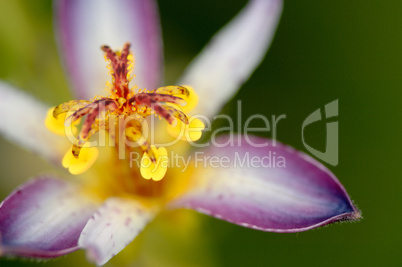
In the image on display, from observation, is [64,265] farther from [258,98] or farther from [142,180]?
[258,98]

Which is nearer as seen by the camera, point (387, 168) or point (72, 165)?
point (72, 165)

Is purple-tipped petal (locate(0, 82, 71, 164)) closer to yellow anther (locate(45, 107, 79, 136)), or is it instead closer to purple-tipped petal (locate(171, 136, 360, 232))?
yellow anther (locate(45, 107, 79, 136))

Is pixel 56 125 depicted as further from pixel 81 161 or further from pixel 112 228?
pixel 112 228

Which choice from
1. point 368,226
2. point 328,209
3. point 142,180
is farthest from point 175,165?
point 368,226

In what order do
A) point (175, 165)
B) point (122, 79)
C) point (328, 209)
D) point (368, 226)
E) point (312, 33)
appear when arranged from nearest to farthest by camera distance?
point (328, 209) < point (122, 79) < point (175, 165) < point (368, 226) < point (312, 33)

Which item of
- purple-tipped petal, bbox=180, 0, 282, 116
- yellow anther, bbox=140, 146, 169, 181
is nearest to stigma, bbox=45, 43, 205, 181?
yellow anther, bbox=140, 146, 169, 181

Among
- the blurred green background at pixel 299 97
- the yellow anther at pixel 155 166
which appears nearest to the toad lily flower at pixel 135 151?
the yellow anther at pixel 155 166

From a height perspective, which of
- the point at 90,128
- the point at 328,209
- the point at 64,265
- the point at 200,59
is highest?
the point at 200,59
